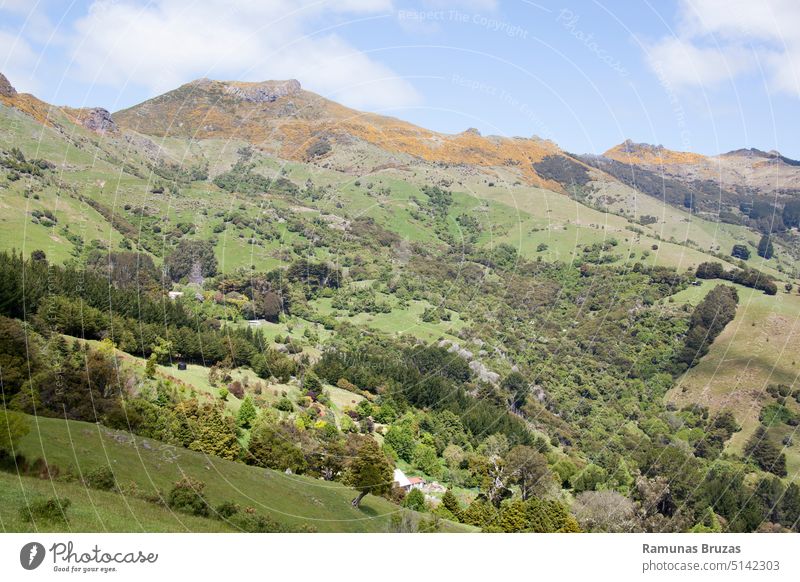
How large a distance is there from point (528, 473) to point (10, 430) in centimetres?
3966

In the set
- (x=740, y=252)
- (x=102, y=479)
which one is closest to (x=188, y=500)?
(x=102, y=479)

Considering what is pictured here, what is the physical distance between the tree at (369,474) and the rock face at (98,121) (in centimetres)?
16710

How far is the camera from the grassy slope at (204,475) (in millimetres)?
33625

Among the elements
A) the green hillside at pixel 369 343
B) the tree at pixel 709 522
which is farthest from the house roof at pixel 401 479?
the tree at pixel 709 522

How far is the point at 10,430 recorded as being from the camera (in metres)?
30.1

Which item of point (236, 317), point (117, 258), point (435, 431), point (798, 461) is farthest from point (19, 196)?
point (798, 461)

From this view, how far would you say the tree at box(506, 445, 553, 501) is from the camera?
56312 mm

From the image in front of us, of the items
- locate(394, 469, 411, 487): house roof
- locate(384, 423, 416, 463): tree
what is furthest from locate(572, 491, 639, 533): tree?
locate(384, 423, 416, 463): tree

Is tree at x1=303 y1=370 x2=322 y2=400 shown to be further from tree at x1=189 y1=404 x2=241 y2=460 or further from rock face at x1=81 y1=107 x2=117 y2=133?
rock face at x1=81 y1=107 x2=117 y2=133

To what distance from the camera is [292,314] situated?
118188 mm

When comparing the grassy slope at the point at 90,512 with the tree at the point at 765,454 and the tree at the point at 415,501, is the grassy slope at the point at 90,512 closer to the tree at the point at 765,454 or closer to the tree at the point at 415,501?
the tree at the point at 415,501

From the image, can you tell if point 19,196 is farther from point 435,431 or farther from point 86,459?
point 86,459

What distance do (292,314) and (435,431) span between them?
5357 cm

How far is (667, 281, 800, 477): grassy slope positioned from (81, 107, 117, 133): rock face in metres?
155
